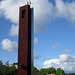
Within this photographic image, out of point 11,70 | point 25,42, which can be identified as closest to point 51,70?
point 11,70

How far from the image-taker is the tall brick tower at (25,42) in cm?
1203

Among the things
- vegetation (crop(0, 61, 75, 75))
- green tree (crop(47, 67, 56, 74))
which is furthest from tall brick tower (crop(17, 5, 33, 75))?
green tree (crop(47, 67, 56, 74))

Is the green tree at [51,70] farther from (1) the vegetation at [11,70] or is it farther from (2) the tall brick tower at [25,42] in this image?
(2) the tall brick tower at [25,42]

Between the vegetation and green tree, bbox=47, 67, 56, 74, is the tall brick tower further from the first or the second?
green tree, bbox=47, 67, 56, 74

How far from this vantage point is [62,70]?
49.7m

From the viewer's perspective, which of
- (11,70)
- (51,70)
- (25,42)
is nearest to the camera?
(25,42)

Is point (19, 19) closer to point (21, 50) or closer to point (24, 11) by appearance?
point (24, 11)

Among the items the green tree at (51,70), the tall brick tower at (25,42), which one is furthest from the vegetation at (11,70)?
the tall brick tower at (25,42)

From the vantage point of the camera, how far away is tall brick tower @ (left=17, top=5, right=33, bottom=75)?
1203 cm

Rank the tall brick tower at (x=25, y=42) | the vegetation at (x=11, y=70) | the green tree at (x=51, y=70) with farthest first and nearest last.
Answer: the green tree at (x=51, y=70)
the vegetation at (x=11, y=70)
the tall brick tower at (x=25, y=42)

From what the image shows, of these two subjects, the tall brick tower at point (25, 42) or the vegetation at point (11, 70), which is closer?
the tall brick tower at point (25, 42)

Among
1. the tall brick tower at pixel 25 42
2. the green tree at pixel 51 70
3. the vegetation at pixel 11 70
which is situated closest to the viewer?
the tall brick tower at pixel 25 42

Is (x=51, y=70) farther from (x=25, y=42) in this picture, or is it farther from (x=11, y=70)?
(x=25, y=42)

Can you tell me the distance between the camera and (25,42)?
12.3 meters
